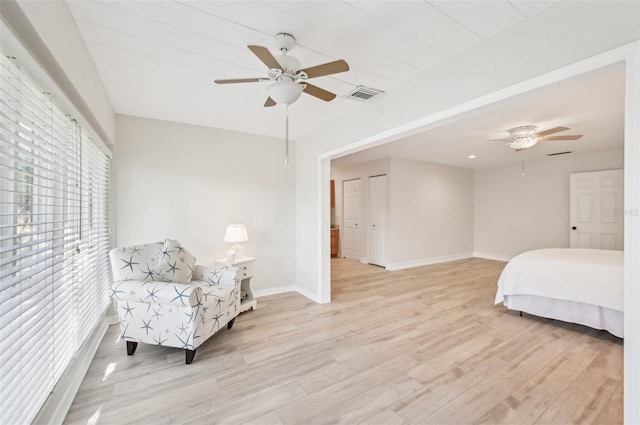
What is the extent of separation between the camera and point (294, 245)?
446cm

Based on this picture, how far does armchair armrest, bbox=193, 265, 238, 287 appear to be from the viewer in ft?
9.75

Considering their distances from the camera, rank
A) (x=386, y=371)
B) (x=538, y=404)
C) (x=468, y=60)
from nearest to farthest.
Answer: (x=538, y=404) → (x=468, y=60) → (x=386, y=371)

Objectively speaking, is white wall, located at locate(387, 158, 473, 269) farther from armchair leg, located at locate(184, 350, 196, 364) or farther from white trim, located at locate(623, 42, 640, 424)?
white trim, located at locate(623, 42, 640, 424)

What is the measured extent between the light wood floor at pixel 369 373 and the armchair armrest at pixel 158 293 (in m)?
0.54

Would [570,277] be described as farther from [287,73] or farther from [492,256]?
[492,256]

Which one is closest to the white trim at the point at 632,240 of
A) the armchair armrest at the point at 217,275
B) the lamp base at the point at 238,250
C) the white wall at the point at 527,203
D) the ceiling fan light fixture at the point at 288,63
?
the ceiling fan light fixture at the point at 288,63

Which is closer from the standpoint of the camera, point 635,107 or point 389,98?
point 635,107

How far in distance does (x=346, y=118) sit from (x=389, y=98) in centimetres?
73

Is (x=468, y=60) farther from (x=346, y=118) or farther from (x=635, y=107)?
(x=346, y=118)

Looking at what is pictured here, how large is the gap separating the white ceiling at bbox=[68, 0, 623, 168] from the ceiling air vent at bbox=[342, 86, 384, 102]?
78 mm

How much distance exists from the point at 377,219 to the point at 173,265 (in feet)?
15.3

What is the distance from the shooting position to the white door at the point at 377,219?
6.18 m

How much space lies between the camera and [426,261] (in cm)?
656

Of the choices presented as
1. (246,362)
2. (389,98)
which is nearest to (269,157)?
(389,98)
